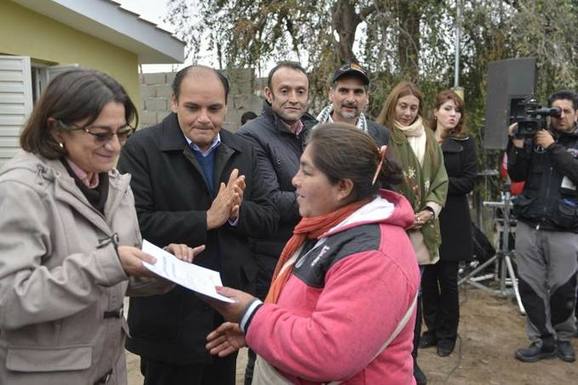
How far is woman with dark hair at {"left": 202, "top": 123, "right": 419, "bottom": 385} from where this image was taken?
1369 millimetres

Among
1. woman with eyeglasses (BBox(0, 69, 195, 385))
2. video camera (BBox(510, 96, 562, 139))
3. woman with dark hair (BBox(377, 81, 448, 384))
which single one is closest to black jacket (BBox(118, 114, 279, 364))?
woman with eyeglasses (BBox(0, 69, 195, 385))

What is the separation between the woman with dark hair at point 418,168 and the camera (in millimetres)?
3729

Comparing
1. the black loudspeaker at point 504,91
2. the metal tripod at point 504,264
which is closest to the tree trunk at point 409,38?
the black loudspeaker at point 504,91

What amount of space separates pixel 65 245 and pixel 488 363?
3.69 meters

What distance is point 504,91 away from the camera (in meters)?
5.13

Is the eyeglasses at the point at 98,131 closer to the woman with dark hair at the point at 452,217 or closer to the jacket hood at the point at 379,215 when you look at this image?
the jacket hood at the point at 379,215

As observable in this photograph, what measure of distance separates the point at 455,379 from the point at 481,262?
2.77 m

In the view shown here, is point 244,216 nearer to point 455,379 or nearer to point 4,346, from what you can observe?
point 4,346

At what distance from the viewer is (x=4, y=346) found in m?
1.53

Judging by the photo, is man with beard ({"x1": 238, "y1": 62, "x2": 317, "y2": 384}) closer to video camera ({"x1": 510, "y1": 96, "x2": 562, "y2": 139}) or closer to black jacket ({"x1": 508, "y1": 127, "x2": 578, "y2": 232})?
video camera ({"x1": 510, "y1": 96, "x2": 562, "y2": 139})

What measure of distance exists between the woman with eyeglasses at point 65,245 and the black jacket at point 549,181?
3.40m

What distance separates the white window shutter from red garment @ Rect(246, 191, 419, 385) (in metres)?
4.55

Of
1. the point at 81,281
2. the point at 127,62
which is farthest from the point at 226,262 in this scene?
the point at 127,62

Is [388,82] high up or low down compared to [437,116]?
up
